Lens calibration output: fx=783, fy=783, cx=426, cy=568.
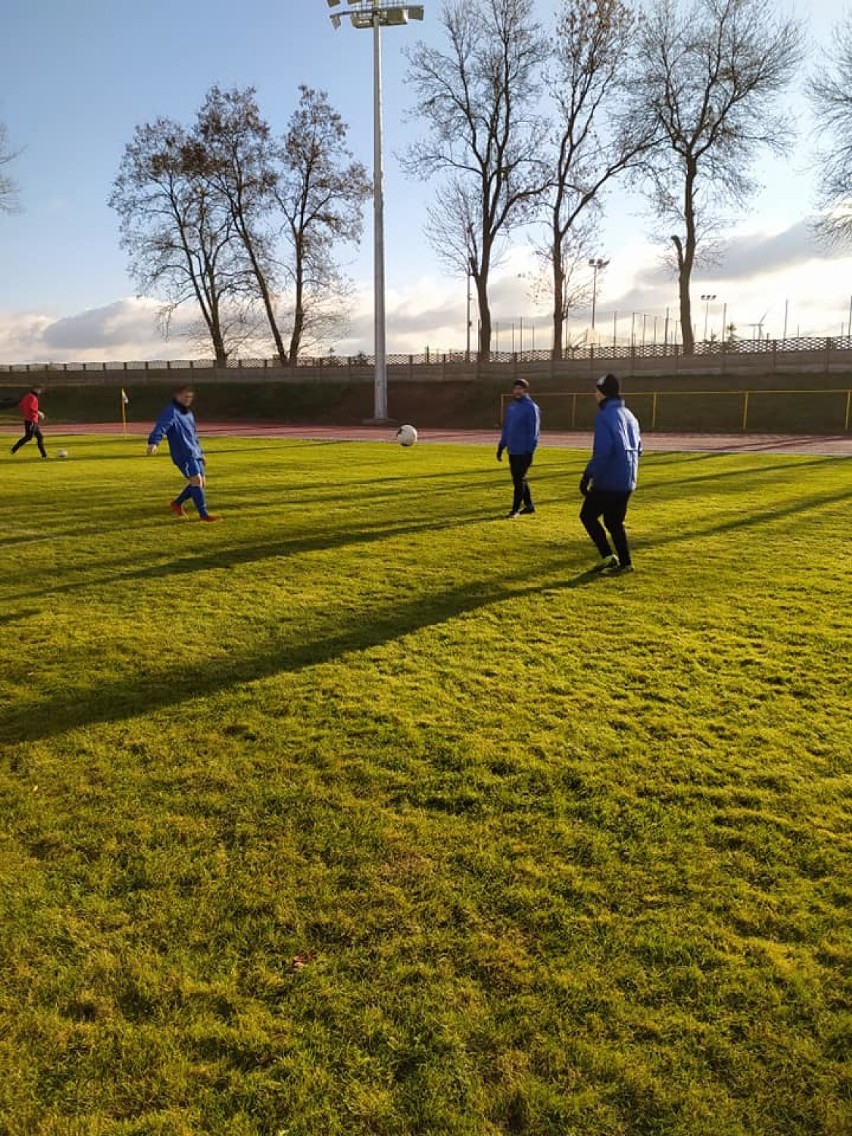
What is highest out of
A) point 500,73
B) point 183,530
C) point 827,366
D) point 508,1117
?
point 500,73

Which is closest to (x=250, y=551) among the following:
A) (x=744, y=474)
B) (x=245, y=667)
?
(x=245, y=667)

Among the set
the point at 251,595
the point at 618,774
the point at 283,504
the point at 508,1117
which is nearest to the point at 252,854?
the point at 508,1117

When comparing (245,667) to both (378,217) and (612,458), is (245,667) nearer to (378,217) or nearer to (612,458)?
(612,458)

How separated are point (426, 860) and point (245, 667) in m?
2.57

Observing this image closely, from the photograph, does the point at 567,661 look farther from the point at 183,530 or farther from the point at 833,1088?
the point at 183,530

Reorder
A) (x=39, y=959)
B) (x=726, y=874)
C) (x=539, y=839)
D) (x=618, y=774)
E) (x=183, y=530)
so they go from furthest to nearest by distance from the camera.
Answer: (x=183, y=530) → (x=618, y=774) → (x=539, y=839) → (x=726, y=874) → (x=39, y=959)

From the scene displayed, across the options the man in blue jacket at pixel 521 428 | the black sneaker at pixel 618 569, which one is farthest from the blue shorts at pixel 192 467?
the black sneaker at pixel 618 569

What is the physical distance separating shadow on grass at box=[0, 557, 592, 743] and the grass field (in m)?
0.03

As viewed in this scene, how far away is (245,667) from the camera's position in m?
5.40

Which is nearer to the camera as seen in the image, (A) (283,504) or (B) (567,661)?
(B) (567,661)

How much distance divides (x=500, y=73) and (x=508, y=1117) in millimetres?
52549

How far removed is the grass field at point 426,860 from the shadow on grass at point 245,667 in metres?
0.03

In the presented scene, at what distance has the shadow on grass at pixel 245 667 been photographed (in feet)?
15.1

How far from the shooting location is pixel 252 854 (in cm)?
326
